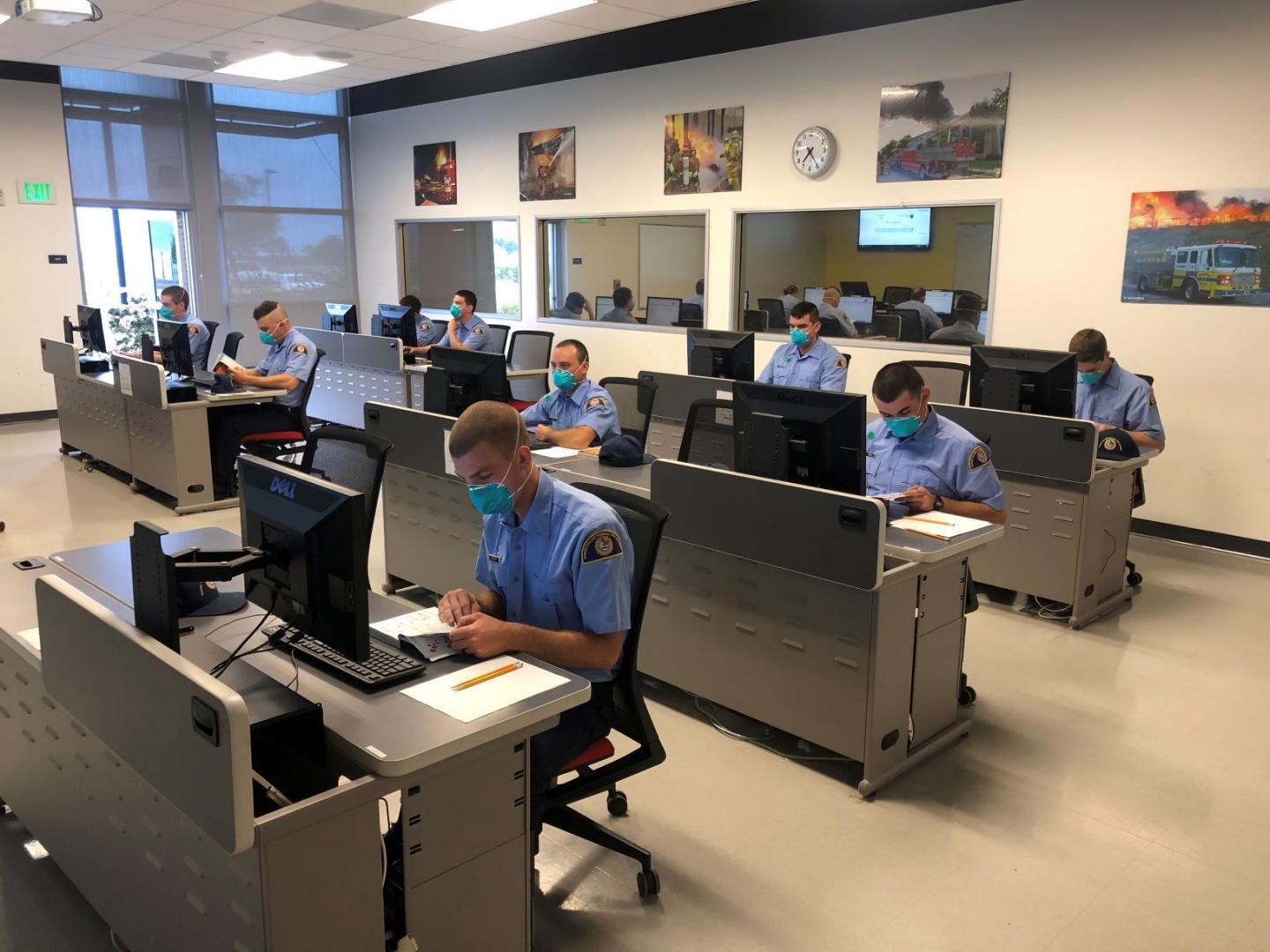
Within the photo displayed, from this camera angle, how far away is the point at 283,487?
1.86 m

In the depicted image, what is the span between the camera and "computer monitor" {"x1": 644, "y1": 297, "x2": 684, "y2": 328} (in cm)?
822

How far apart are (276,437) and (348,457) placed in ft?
10.6

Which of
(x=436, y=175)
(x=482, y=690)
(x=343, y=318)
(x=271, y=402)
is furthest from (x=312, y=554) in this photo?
(x=436, y=175)

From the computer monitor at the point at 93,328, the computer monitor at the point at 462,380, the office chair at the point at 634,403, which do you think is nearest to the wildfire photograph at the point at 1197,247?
the office chair at the point at 634,403

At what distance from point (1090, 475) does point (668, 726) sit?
2.26 metres

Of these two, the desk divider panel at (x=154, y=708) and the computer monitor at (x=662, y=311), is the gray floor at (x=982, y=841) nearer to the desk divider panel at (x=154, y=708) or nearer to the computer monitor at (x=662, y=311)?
the desk divider panel at (x=154, y=708)

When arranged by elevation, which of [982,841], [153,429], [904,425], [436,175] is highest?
[436,175]

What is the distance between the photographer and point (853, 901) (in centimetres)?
248

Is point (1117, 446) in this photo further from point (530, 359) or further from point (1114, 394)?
point (530, 359)

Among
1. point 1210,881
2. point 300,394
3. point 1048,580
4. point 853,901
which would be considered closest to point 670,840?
point 853,901

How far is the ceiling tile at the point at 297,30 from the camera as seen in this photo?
716 cm

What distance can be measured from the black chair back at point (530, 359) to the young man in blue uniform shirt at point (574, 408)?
9.32ft

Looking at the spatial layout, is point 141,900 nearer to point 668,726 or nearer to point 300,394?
point 668,726

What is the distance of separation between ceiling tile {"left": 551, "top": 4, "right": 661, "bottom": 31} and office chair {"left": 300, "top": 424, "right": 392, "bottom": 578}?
4634mm
